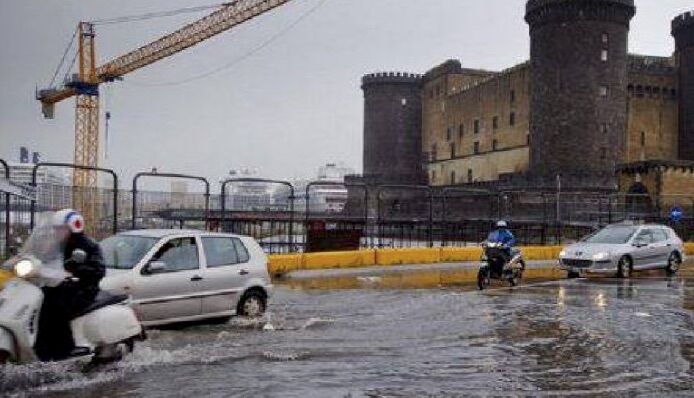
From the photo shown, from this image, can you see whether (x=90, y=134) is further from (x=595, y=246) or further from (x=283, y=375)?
(x=283, y=375)

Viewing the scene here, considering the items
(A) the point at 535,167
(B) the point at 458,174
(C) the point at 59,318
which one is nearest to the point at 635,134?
(A) the point at 535,167

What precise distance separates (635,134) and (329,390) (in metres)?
69.3

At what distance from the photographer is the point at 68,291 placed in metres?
7.67

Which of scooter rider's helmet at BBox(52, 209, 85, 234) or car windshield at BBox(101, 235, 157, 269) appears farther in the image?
car windshield at BBox(101, 235, 157, 269)

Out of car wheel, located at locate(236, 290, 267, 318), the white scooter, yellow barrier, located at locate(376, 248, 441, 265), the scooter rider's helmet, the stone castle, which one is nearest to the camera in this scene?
the white scooter

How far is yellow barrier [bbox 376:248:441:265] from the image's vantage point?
2381 cm

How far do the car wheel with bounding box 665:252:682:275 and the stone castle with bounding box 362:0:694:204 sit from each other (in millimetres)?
35798

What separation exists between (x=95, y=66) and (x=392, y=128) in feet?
115

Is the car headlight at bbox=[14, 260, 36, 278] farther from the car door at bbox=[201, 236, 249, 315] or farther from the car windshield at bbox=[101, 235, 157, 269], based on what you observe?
the car door at bbox=[201, 236, 249, 315]

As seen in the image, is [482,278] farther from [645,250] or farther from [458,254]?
[458,254]

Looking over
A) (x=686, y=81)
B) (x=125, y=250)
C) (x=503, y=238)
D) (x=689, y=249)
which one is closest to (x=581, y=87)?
(x=686, y=81)

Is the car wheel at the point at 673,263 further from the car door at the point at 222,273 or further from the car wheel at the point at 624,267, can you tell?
the car door at the point at 222,273

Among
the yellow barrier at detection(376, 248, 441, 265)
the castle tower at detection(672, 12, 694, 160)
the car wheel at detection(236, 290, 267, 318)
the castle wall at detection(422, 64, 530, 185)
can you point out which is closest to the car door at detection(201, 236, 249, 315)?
the car wheel at detection(236, 290, 267, 318)

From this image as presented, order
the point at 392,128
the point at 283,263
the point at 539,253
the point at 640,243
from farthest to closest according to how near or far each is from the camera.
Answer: the point at 392,128 → the point at 539,253 → the point at 640,243 → the point at 283,263
